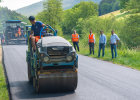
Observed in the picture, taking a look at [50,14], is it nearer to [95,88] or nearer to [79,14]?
[95,88]

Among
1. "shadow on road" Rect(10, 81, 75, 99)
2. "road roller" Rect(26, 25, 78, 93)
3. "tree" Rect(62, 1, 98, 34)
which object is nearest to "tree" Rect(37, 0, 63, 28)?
"tree" Rect(62, 1, 98, 34)

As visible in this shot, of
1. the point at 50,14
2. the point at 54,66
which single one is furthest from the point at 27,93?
the point at 50,14

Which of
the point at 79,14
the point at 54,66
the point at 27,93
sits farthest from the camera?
→ the point at 79,14

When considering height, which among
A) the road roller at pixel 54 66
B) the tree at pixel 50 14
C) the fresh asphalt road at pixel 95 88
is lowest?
the fresh asphalt road at pixel 95 88

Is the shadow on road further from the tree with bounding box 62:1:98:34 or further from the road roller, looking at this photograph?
the tree with bounding box 62:1:98:34

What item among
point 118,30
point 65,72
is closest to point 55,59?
point 65,72

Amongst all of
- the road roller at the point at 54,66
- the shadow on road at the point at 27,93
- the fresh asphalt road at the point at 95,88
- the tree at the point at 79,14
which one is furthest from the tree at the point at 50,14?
the road roller at the point at 54,66

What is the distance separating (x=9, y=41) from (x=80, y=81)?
29.2 meters

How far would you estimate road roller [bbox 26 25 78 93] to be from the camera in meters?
7.36

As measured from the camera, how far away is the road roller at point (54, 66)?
7.36m

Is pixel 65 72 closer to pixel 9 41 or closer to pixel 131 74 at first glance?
pixel 131 74

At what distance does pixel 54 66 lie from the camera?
25.0 feet

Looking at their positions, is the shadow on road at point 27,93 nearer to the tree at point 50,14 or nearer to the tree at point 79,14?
the tree at point 50,14

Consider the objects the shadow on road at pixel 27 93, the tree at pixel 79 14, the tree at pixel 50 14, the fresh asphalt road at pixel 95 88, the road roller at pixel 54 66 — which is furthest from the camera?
the tree at pixel 79 14
